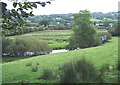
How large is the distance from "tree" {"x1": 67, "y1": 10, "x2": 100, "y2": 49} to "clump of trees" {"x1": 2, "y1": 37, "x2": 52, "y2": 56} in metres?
6.55

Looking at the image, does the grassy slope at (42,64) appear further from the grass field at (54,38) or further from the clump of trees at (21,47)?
the grass field at (54,38)

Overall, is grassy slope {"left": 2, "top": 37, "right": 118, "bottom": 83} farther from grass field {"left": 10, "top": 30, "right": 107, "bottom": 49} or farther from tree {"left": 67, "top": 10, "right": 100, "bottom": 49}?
grass field {"left": 10, "top": 30, "right": 107, "bottom": 49}

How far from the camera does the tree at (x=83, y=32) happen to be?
32.0 meters

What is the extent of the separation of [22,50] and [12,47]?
2250 mm

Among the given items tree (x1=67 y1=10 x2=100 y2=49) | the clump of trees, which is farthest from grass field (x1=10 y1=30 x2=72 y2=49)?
tree (x1=67 y1=10 x2=100 y2=49)

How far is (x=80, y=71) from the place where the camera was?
4059 mm

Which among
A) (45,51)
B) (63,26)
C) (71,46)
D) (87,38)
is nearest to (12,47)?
(45,51)

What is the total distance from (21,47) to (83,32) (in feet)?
44.4

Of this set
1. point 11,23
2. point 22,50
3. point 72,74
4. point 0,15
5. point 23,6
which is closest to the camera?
point 23,6

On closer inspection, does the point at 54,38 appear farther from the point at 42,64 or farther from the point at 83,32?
the point at 42,64

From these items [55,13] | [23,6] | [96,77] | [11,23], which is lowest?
[96,77]

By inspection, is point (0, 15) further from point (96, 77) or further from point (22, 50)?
point (22, 50)

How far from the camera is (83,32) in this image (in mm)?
32875

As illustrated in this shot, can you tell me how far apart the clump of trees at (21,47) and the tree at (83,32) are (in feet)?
21.5
